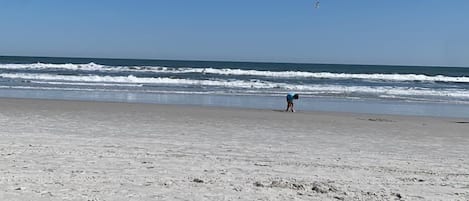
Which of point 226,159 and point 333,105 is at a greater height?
point 226,159

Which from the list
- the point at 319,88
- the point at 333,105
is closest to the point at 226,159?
the point at 333,105

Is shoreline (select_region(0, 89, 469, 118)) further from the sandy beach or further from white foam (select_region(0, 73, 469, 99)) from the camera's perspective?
white foam (select_region(0, 73, 469, 99))

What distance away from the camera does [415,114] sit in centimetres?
1703

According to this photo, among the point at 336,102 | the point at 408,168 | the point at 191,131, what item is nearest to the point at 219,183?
the point at 408,168

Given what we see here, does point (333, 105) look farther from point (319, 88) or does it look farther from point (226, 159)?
point (226, 159)

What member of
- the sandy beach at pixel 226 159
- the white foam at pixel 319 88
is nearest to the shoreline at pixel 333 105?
the sandy beach at pixel 226 159

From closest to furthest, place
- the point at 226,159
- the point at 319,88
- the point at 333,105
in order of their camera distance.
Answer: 1. the point at 226,159
2. the point at 333,105
3. the point at 319,88

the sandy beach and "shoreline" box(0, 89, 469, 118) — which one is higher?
the sandy beach

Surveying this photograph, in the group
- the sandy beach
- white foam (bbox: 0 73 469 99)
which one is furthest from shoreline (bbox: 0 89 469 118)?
white foam (bbox: 0 73 469 99)

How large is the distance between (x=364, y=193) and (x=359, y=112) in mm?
12067

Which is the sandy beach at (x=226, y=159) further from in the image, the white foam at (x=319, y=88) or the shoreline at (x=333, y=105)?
the white foam at (x=319, y=88)

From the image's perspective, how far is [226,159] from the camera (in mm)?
7371

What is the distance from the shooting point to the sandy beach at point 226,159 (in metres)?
5.48

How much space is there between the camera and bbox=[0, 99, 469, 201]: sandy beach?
5484 mm
